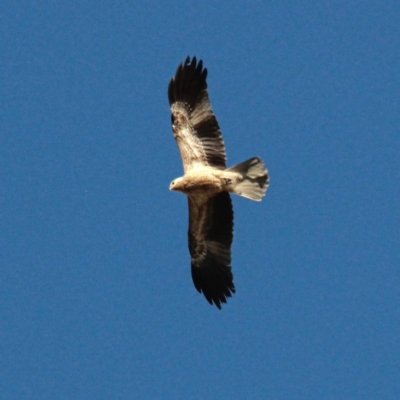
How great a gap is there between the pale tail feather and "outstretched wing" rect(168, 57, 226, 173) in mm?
353

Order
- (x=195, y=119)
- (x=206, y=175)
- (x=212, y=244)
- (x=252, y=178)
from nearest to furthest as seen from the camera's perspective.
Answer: (x=252, y=178) → (x=206, y=175) → (x=195, y=119) → (x=212, y=244)

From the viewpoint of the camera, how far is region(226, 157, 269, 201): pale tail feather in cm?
1200

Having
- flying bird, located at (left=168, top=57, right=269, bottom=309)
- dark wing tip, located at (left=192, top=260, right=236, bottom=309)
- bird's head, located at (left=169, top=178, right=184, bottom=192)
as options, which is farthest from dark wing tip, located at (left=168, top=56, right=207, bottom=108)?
dark wing tip, located at (left=192, top=260, right=236, bottom=309)

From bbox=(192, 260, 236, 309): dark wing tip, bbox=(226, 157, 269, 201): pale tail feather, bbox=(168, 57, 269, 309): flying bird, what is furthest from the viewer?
bbox=(192, 260, 236, 309): dark wing tip

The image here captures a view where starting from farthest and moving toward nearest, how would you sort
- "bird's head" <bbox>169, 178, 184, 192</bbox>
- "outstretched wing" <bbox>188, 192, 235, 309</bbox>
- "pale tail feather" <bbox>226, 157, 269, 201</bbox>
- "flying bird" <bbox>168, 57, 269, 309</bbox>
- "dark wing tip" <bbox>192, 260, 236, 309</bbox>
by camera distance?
"dark wing tip" <bbox>192, 260, 236, 309</bbox> < "outstretched wing" <bbox>188, 192, 235, 309</bbox> < "bird's head" <bbox>169, 178, 184, 192</bbox> < "flying bird" <bbox>168, 57, 269, 309</bbox> < "pale tail feather" <bbox>226, 157, 269, 201</bbox>

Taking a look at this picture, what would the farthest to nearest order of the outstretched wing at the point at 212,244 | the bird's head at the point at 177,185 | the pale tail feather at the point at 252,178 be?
the outstretched wing at the point at 212,244, the bird's head at the point at 177,185, the pale tail feather at the point at 252,178

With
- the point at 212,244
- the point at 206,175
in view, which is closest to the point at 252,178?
the point at 206,175

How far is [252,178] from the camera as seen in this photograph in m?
12.0

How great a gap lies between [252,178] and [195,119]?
1139 mm

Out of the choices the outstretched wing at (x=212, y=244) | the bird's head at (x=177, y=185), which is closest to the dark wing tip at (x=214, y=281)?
the outstretched wing at (x=212, y=244)

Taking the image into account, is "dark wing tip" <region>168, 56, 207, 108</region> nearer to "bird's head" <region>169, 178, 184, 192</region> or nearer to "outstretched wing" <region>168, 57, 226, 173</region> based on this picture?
"outstretched wing" <region>168, 57, 226, 173</region>

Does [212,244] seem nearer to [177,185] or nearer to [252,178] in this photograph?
[177,185]

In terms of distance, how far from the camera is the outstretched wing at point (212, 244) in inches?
496

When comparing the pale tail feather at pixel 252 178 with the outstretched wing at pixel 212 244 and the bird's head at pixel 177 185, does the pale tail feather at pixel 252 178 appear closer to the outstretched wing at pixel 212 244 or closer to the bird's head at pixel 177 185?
the outstretched wing at pixel 212 244
